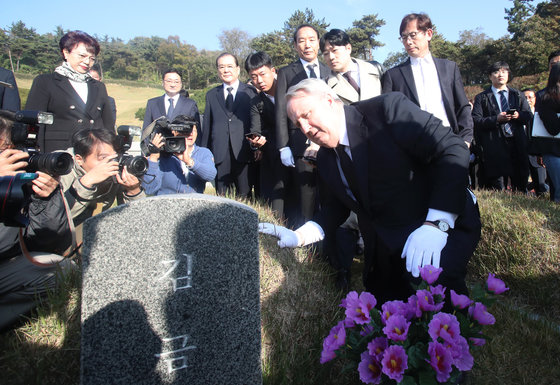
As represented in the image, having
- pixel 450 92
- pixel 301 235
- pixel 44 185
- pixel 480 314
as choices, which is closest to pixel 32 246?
pixel 44 185

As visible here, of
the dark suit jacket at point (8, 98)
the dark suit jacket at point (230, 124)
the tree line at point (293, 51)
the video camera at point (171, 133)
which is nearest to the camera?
the video camera at point (171, 133)

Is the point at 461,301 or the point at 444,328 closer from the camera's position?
the point at 444,328

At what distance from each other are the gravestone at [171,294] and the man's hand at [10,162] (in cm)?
73

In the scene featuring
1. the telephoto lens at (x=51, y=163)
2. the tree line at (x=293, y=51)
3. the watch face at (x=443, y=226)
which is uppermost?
the tree line at (x=293, y=51)

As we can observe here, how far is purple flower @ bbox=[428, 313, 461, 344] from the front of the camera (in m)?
1.49

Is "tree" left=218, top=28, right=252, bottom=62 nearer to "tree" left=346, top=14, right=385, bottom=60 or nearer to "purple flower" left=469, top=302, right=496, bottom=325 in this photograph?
"tree" left=346, top=14, right=385, bottom=60

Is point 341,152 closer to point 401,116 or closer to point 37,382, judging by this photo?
point 401,116

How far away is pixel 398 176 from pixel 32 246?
101 inches

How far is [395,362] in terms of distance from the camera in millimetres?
1495

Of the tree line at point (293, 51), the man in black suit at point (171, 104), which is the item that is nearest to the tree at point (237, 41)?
the tree line at point (293, 51)

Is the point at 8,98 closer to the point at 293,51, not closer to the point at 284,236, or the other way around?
the point at 284,236

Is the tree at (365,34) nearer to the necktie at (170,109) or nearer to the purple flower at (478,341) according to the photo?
the necktie at (170,109)

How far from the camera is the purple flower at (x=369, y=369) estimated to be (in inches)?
62.2

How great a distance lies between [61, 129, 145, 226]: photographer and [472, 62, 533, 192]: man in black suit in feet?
15.8
